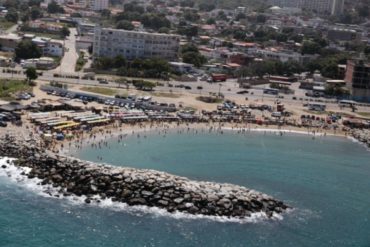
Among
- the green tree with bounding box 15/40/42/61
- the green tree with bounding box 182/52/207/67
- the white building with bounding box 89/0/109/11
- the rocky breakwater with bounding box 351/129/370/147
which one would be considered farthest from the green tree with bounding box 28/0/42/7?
the rocky breakwater with bounding box 351/129/370/147

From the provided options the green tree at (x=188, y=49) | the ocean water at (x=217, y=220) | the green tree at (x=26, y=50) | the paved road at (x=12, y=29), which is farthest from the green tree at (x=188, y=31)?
the ocean water at (x=217, y=220)

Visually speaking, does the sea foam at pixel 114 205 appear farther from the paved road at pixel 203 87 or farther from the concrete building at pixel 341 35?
the concrete building at pixel 341 35

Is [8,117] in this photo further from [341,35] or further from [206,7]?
[206,7]

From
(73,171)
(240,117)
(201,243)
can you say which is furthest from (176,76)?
(201,243)

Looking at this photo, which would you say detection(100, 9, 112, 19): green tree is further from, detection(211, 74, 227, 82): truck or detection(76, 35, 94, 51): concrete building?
detection(211, 74, 227, 82): truck

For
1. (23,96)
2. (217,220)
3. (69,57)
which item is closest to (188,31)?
(69,57)
